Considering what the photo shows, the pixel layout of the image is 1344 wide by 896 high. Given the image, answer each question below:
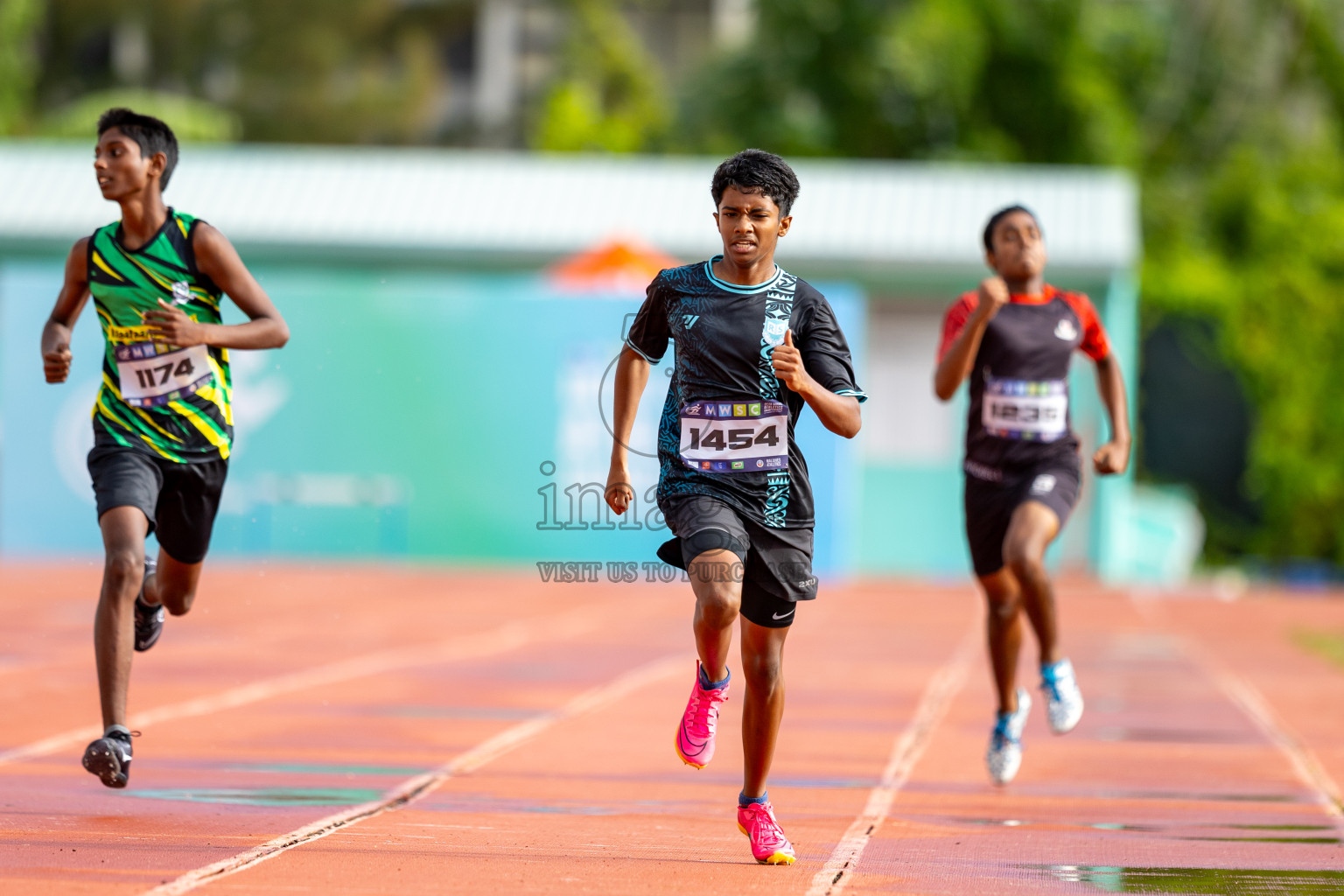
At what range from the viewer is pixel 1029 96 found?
35312 mm

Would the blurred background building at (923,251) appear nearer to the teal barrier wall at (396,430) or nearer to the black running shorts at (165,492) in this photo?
the teal barrier wall at (396,430)

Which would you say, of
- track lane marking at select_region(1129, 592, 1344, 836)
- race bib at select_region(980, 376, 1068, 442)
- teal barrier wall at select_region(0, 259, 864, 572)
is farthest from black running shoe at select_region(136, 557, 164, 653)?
teal barrier wall at select_region(0, 259, 864, 572)

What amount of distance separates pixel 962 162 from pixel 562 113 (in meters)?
8.48

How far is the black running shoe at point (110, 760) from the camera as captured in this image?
19.3 ft

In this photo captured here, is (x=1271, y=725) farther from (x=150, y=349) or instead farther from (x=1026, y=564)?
(x=150, y=349)

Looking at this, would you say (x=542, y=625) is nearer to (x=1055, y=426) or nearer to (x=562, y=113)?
(x=1055, y=426)

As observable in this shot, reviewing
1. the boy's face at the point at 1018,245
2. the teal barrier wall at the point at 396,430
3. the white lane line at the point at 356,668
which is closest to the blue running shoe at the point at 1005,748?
the boy's face at the point at 1018,245

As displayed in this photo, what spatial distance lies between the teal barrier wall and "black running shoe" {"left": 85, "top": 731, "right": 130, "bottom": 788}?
15.4 metres

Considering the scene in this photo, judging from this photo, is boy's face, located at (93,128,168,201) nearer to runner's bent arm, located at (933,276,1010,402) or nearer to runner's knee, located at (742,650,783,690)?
runner's knee, located at (742,650,783,690)

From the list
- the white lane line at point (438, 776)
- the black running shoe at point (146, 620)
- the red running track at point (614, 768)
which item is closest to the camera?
the white lane line at point (438, 776)

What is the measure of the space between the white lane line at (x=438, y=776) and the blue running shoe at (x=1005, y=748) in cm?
195

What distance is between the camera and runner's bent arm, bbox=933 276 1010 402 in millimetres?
7094

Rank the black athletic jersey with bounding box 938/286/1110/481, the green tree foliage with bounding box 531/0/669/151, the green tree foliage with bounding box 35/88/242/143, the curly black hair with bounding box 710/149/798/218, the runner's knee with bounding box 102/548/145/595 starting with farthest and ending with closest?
the green tree foliage with bounding box 531/0/669/151
the green tree foliage with bounding box 35/88/242/143
the black athletic jersey with bounding box 938/286/1110/481
the runner's knee with bounding box 102/548/145/595
the curly black hair with bounding box 710/149/798/218

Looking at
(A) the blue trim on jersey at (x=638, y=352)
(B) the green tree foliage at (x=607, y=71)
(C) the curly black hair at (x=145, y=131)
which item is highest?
(B) the green tree foliage at (x=607, y=71)
